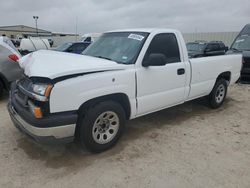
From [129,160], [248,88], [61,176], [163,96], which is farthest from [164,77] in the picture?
[248,88]

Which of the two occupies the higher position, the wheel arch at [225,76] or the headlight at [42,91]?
the headlight at [42,91]

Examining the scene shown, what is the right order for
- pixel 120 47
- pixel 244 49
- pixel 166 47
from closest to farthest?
pixel 120 47, pixel 166 47, pixel 244 49

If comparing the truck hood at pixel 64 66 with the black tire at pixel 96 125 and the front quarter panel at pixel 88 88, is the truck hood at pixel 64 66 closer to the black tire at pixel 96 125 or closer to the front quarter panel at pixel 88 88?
the front quarter panel at pixel 88 88

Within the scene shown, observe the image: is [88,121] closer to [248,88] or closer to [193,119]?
[193,119]

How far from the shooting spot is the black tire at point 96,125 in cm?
326

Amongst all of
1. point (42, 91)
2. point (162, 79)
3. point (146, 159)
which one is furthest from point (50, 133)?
point (162, 79)

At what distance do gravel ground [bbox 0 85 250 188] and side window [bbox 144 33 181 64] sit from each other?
1.36 metres

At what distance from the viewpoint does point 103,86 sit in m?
3.30

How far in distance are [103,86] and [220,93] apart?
375 centimetres

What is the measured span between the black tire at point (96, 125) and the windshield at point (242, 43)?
8.01 metres

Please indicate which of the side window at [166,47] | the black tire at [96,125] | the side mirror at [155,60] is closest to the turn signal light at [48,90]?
the black tire at [96,125]

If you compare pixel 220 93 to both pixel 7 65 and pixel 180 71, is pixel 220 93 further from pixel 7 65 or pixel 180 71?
pixel 7 65

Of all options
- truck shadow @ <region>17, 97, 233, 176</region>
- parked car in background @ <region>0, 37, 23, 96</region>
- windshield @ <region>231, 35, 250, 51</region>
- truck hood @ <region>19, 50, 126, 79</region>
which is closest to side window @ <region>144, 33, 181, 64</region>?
truck hood @ <region>19, 50, 126, 79</region>

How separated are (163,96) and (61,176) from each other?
85.5 inches
